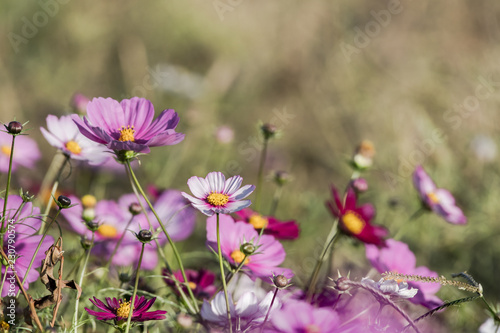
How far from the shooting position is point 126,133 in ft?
2.07

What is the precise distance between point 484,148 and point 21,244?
5.39ft

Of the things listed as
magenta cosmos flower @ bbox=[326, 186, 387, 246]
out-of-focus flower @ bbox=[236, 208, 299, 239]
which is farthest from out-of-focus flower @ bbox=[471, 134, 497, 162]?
out-of-focus flower @ bbox=[236, 208, 299, 239]

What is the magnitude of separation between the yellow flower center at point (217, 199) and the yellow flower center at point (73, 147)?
9.9 inches

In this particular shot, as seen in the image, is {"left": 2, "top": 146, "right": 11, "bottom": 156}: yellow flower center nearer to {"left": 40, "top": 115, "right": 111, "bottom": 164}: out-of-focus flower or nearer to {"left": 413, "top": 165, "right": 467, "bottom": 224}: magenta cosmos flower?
{"left": 40, "top": 115, "right": 111, "bottom": 164}: out-of-focus flower

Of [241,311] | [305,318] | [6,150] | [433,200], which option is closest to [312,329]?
[305,318]

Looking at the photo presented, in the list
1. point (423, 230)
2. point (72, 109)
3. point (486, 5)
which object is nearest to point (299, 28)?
point (486, 5)

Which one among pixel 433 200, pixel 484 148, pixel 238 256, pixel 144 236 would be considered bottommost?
pixel 484 148

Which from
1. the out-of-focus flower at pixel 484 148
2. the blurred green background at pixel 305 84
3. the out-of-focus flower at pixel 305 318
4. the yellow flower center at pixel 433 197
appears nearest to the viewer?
the out-of-focus flower at pixel 305 318

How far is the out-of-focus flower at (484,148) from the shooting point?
1866 mm

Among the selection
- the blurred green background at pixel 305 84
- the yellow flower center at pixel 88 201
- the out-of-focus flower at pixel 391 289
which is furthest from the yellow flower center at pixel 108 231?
the blurred green background at pixel 305 84

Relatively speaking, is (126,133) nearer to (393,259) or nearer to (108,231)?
(108,231)

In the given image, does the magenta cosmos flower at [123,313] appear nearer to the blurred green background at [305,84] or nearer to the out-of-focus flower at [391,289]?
the out-of-focus flower at [391,289]

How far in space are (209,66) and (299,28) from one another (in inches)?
24.0

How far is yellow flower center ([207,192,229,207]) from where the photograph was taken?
0.60m
